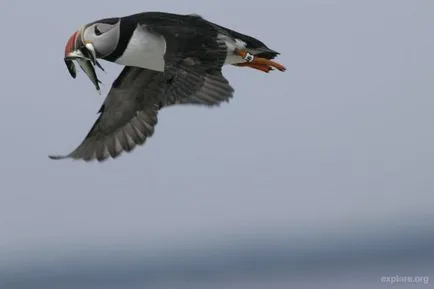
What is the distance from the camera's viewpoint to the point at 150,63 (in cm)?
836

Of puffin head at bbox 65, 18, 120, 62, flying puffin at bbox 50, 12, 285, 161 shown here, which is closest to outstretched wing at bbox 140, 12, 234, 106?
flying puffin at bbox 50, 12, 285, 161

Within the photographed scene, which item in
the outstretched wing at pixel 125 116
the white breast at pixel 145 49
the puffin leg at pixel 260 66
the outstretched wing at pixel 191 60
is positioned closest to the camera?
the outstretched wing at pixel 191 60

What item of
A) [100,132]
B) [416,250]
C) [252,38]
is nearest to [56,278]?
[416,250]

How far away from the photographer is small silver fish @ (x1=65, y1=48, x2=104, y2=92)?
8336 millimetres

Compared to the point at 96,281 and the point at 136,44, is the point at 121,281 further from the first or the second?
the point at 136,44

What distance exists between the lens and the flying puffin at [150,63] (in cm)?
802

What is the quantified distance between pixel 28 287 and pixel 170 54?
7.51 m

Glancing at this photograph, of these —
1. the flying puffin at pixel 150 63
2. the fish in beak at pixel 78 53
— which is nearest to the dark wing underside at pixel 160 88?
the flying puffin at pixel 150 63

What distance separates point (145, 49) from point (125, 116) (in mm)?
1015

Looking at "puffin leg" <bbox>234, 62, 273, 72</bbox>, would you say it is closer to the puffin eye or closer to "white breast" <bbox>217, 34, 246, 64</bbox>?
"white breast" <bbox>217, 34, 246, 64</bbox>

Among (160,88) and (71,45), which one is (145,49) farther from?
(160,88)

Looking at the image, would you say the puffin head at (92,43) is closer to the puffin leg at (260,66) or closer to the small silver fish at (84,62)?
the small silver fish at (84,62)

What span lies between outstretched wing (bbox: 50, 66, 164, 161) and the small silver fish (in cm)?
69

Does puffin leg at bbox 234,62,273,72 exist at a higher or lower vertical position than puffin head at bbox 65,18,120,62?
higher
